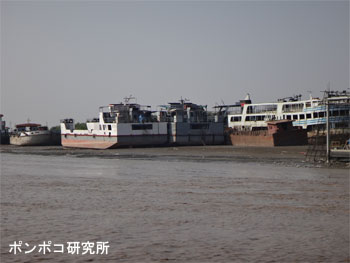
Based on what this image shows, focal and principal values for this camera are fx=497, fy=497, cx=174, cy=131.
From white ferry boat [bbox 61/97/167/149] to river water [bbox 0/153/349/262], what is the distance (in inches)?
1735


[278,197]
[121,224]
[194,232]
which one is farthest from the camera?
[278,197]

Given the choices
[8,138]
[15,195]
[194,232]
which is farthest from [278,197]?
[8,138]

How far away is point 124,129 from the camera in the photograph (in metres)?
70.8

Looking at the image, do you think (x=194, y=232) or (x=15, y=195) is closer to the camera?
(x=194, y=232)

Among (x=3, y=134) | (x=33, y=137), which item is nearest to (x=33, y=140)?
(x=33, y=137)

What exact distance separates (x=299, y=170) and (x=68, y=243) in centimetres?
2259

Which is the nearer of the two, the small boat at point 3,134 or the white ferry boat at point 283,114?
the white ferry boat at point 283,114

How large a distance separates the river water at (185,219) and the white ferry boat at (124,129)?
44059 mm

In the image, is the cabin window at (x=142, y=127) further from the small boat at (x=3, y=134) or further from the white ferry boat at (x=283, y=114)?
the small boat at (x=3, y=134)

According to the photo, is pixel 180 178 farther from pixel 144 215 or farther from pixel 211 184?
pixel 144 215

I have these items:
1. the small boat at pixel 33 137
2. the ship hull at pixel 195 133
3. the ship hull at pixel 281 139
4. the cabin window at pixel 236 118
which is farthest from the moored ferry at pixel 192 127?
the small boat at pixel 33 137

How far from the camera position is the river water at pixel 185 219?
472 inches

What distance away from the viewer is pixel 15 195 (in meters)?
21.7

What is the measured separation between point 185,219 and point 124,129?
55530mm
